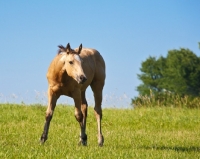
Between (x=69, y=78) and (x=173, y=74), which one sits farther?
(x=173, y=74)

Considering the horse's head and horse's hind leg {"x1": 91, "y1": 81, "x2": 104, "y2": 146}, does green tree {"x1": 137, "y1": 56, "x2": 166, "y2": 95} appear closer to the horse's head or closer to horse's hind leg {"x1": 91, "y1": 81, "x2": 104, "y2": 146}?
horse's hind leg {"x1": 91, "y1": 81, "x2": 104, "y2": 146}

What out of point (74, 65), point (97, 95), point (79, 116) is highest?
point (74, 65)

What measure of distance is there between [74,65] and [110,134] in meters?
4.20

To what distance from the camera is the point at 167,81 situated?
6919 cm

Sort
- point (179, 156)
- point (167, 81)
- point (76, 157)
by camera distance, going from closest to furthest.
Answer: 1. point (76, 157)
2. point (179, 156)
3. point (167, 81)

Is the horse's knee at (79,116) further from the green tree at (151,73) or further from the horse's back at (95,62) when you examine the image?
the green tree at (151,73)

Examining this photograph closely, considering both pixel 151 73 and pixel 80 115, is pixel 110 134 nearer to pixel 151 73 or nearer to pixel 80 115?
pixel 80 115

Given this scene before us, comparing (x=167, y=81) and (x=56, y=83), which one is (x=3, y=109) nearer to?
(x=56, y=83)

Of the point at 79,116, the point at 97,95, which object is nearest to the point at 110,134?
the point at 97,95

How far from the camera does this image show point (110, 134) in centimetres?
1344

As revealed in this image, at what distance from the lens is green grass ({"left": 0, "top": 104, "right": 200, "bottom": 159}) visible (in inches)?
329

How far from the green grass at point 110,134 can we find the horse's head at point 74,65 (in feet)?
4.60

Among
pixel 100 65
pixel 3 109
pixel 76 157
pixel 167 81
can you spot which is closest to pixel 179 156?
pixel 76 157

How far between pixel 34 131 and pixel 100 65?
343 cm
